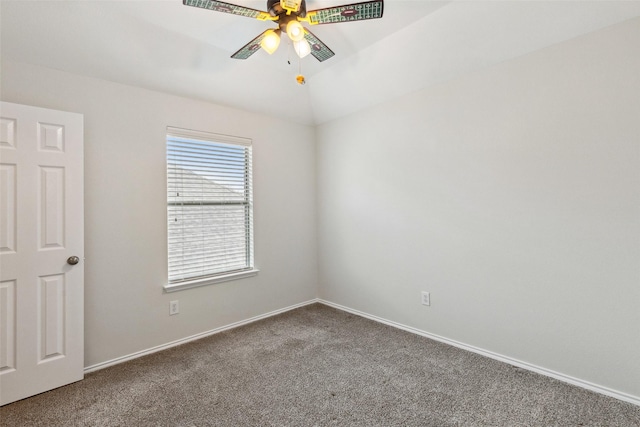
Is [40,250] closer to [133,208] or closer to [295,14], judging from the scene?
[133,208]

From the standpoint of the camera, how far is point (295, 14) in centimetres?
184

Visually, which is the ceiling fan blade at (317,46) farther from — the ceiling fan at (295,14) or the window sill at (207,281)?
the window sill at (207,281)

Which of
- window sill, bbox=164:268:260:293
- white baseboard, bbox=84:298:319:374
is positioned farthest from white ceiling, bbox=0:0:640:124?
white baseboard, bbox=84:298:319:374

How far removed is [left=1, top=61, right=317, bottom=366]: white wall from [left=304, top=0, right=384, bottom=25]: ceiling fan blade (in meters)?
1.62

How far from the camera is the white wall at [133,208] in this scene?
7.65 ft

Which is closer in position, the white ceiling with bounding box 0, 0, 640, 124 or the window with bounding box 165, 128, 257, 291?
the white ceiling with bounding box 0, 0, 640, 124

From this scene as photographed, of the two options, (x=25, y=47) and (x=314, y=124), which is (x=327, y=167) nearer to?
(x=314, y=124)

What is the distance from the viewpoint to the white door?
1.96 meters

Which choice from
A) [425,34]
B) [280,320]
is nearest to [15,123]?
[280,320]

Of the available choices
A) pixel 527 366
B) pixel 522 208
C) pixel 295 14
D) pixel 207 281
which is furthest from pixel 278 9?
pixel 527 366

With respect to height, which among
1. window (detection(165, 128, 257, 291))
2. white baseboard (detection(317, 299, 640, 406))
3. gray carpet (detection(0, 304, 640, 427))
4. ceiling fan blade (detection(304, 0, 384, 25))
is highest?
ceiling fan blade (detection(304, 0, 384, 25))

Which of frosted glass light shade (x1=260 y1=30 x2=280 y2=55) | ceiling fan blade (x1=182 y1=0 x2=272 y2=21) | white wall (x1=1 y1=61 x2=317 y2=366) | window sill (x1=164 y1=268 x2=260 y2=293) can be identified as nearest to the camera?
ceiling fan blade (x1=182 y1=0 x2=272 y2=21)

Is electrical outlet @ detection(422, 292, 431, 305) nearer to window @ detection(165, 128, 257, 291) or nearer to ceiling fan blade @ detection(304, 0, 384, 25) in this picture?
window @ detection(165, 128, 257, 291)

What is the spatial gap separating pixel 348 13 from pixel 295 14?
34 cm
